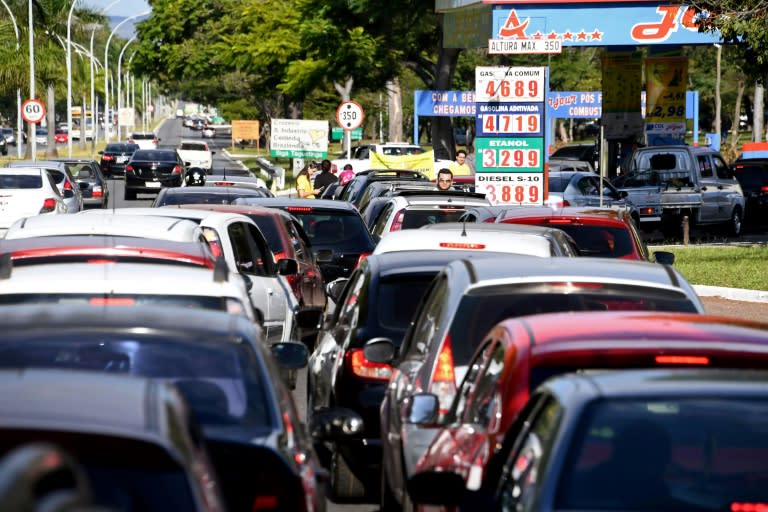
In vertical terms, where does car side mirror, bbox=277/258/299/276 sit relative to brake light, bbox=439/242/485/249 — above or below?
below

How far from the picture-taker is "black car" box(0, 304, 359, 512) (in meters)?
5.65

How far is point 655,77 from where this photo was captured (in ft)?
144

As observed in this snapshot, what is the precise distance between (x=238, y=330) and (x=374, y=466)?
9.26 feet

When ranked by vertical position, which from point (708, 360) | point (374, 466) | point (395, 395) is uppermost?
point (708, 360)

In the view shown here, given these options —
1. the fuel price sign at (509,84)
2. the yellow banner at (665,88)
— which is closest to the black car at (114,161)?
the yellow banner at (665,88)

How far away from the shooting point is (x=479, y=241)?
11219 millimetres

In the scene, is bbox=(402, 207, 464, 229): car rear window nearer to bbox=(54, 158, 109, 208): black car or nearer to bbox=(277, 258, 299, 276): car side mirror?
bbox=(277, 258, 299, 276): car side mirror

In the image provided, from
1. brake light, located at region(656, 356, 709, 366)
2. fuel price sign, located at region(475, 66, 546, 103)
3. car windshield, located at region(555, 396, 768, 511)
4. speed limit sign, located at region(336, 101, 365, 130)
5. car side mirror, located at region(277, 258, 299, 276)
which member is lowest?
car side mirror, located at region(277, 258, 299, 276)

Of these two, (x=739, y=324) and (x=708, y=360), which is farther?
(x=739, y=324)

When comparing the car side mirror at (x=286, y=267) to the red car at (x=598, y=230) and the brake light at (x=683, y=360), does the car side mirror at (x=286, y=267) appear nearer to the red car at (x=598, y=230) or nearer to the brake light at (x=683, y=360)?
the red car at (x=598, y=230)

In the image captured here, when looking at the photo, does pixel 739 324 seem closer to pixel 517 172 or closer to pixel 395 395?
pixel 395 395

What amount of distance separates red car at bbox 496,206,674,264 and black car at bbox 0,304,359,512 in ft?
30.4

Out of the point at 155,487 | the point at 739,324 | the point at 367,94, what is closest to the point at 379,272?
the point at 739,324

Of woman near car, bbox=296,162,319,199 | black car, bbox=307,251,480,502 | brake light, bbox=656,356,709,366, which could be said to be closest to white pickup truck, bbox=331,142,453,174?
woman near car, bbox=296,162,319,199
